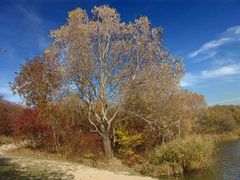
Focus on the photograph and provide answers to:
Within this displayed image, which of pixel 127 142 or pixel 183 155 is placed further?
pixel 127 142

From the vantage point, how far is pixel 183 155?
2233 centimetres

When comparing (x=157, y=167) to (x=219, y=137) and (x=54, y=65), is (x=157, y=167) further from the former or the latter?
(x=219, y=137)

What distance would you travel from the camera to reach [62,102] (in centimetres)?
2431

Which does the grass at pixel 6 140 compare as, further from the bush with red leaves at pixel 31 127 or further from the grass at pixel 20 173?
the grass at pixel 20 173

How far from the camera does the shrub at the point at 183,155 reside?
→ 22406 mm

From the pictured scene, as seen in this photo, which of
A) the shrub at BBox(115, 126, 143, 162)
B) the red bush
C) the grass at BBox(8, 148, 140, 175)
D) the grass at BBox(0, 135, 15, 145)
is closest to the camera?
the grass at BBox(8, 148, 140, 175)

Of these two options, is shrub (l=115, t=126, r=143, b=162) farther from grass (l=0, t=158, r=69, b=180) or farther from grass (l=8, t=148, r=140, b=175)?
grass (l=0, t=158, r=69, b=180)

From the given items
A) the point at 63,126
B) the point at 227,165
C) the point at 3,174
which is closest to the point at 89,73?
the point at 63,126

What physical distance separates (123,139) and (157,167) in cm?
516

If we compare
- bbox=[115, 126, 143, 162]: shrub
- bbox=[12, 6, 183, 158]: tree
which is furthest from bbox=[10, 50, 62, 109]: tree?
bbox=[115, 126, 143, 162]: shrub

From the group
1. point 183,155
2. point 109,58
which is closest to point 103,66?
point 109,58

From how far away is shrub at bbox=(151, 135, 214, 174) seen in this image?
2241 cm

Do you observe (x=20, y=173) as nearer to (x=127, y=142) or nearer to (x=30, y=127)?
(x=30, y=127)

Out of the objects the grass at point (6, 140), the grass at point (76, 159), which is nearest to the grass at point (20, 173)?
the grass at point (76, 159)
